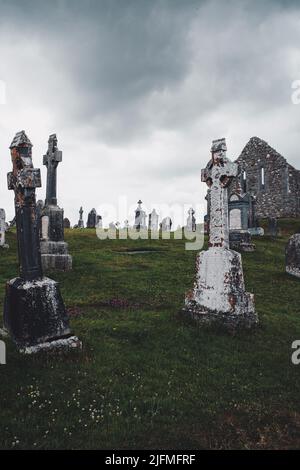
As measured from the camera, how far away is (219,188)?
A: 8.99 m

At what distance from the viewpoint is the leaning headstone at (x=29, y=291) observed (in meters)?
6.34

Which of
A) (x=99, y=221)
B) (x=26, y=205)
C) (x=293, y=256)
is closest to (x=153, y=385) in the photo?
(x=26, y=205)

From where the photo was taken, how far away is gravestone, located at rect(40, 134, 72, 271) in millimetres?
14492

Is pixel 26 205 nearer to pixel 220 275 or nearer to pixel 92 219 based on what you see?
pixel 220 275

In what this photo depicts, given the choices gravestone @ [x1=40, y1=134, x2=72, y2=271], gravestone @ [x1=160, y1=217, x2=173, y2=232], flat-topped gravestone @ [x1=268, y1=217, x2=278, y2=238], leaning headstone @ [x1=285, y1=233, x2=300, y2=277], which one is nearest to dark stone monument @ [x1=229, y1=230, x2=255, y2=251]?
leaning headstone @ [x1=285, y1=233, x2=300, y2=277]

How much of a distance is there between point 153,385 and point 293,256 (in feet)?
34.6

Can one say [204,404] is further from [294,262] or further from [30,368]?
[294,262]

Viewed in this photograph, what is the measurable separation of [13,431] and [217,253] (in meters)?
5.70

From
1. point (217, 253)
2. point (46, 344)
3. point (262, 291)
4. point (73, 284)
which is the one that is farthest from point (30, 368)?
point (262, 291)

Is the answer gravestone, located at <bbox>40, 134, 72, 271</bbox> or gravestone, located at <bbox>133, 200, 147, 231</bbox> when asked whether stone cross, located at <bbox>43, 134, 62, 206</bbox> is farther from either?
gravestone, located at <bbox>133, 200, 147, 231</bbox>

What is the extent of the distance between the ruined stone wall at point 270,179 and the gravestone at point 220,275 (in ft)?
99.9

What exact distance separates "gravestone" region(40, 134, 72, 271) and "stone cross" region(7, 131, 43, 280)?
24.7 feet

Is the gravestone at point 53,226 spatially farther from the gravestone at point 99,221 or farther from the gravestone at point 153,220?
the gravestone at point 153,220

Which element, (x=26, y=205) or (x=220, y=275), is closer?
(x=26, y=205)
